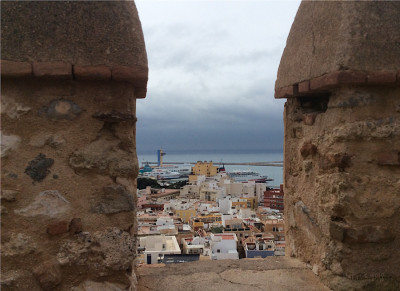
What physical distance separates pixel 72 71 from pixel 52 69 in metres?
0.10

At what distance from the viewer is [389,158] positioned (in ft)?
8.94

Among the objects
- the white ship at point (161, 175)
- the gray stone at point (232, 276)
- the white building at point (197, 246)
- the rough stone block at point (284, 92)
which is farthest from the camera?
the white ship at point (161, 175)

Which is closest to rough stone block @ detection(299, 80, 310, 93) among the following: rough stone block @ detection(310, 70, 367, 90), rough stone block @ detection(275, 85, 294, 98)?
rough stone block @ detection(275, 85, 294, 98)

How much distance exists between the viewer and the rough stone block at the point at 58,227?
2.25 meters

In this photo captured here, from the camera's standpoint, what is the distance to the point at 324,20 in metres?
2.86

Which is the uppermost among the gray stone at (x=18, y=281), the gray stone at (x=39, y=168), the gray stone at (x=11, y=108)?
the gray stone at (x=11, y=108)

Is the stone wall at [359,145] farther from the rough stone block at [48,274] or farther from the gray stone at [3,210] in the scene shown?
the gray stone at [3,210]

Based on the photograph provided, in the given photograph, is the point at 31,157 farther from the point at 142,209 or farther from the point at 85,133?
the point at 142,209

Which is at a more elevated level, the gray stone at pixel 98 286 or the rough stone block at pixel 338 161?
the rough stone block at pixel 338 161


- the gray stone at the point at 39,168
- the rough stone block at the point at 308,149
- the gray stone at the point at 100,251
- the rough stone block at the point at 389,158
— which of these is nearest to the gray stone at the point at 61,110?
the gray stone at the point at 39,168

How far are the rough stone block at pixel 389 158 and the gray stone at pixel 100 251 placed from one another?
1.72 metres

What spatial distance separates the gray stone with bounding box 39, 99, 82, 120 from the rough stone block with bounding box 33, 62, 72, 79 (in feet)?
0.49

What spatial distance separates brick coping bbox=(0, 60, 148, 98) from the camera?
218cm

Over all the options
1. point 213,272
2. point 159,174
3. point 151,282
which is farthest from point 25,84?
point 159,174
